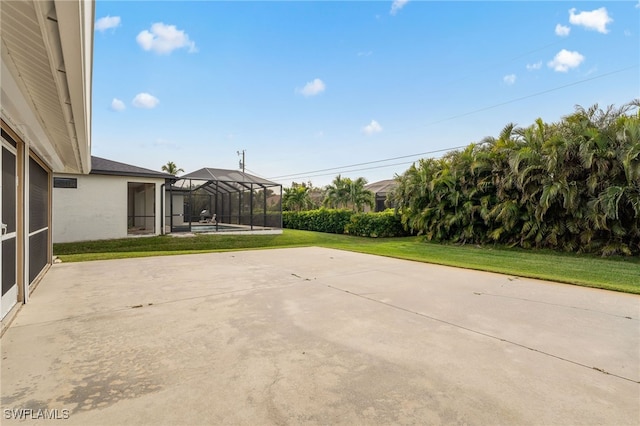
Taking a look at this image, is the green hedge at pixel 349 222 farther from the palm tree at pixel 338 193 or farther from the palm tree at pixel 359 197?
the palm tree at pixel 359 197

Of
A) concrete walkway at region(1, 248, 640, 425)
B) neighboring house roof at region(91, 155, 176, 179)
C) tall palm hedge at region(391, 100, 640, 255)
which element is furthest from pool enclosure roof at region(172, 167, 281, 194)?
concrete walkway at region(1, 248, 640, 425)

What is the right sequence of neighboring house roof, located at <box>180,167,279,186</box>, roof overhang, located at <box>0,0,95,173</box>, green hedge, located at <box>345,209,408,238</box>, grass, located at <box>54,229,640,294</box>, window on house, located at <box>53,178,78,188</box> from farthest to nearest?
neighboring house roof, located at <box>180,167,279,186</box> < green hedge, located at <box>345,209,408,238</box> < window on house, located at <box>53,178,78,188</box> < grass, located at <box>54,229,640,294</box> < roof overhang, located at <box>0,0,95,173</box>

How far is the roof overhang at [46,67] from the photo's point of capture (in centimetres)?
181

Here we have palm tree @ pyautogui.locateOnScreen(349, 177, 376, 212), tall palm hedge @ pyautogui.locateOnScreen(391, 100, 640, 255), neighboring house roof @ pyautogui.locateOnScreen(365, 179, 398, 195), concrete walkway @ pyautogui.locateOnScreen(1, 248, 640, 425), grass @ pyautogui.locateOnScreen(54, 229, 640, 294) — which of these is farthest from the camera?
neighboring house roof @ pyautogui.locateOnScreen(365, 179, 398, 195)

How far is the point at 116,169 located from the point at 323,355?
12676mm

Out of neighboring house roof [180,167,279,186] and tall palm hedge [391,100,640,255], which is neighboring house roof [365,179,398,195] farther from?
tall palm hedge [391,100,640,255]

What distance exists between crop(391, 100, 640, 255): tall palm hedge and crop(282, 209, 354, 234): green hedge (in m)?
5.55

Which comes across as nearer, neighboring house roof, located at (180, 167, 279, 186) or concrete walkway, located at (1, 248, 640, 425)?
concrete walkway, located at (1, 248, 640, 425)

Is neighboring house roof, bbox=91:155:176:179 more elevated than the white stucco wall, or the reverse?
neighboring house roof, bbox=91:155:176:179

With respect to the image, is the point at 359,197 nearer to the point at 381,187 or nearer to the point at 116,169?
the point at 381,187

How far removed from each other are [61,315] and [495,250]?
10570 millimetres

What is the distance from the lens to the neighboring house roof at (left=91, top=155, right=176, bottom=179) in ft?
38.8

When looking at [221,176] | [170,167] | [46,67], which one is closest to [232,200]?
[221,176]

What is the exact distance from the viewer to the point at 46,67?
263 centimetres
